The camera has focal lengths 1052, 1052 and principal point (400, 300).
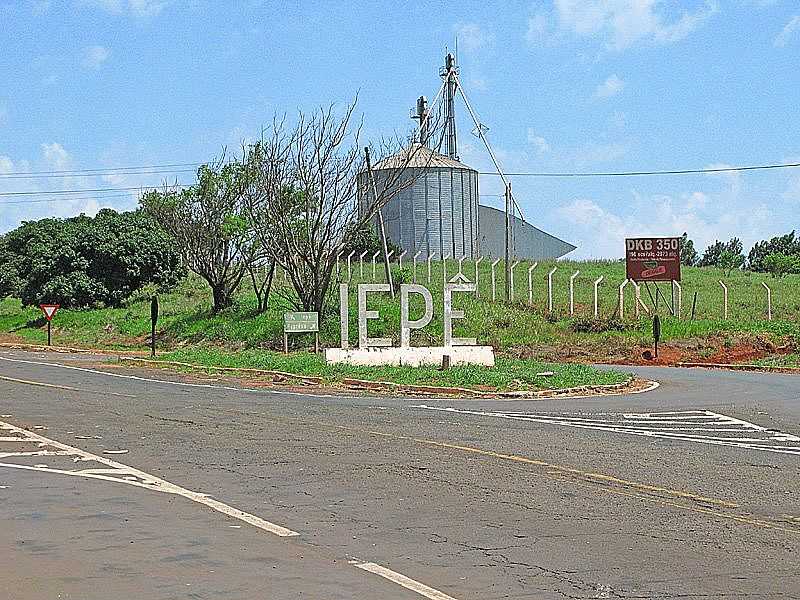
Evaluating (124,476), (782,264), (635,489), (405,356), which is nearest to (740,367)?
(405,356)

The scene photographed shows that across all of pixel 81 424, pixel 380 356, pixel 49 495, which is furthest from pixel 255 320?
pixel 49 495

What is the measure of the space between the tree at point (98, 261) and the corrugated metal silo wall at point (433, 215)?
46.1 ft

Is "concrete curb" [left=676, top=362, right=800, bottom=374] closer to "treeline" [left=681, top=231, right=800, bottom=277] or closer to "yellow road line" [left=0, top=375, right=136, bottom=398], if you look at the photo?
"yellow road line" [left=0, top=375, right=136, bottom=398]

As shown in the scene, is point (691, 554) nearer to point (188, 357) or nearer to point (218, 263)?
point (188, 357)

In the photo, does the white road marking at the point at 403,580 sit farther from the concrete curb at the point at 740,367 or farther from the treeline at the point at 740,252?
the treeline at the point at 740,252

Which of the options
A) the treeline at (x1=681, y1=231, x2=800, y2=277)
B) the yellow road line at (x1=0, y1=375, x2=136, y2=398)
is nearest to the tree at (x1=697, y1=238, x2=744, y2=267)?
the treeline at (x1=681, y1=231, x2=800, y2=277)

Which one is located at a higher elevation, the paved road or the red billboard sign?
the red billboard sign

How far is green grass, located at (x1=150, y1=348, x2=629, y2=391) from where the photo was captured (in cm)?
2444

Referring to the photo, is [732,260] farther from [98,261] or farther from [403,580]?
[403,580]

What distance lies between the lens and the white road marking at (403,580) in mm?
6770

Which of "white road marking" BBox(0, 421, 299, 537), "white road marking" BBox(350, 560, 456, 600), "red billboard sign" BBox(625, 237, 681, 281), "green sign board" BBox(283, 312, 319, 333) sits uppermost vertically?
"red billboard sign" BBox(625, 237, 681, 281)

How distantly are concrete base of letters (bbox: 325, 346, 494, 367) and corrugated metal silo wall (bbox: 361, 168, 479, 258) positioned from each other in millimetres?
33692

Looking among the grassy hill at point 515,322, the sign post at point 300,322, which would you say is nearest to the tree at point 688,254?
the grassy hill at point 515,322

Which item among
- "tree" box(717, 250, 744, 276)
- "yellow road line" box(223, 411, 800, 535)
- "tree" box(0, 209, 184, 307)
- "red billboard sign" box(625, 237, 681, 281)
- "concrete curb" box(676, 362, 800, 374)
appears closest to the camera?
"yellow road line" box(223, 411, 800, 535)
